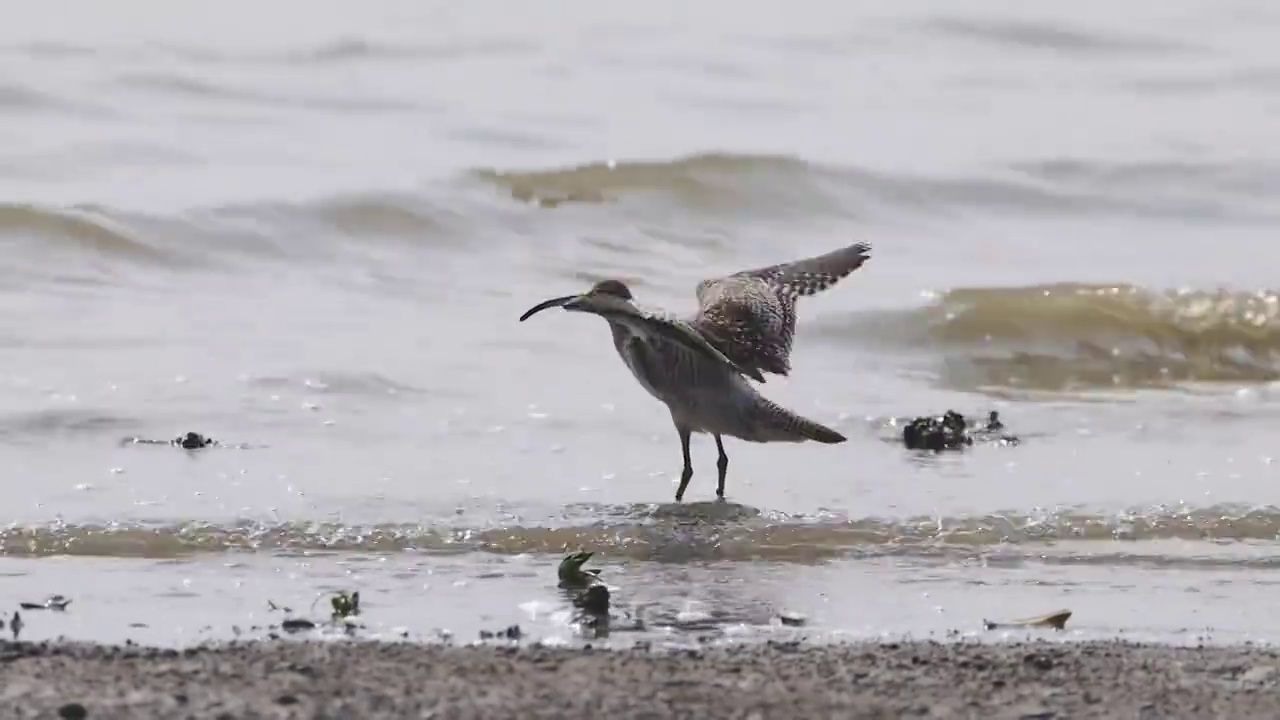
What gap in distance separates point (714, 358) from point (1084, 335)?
4.09 meters

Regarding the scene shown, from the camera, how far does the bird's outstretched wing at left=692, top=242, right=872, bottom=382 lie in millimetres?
7641

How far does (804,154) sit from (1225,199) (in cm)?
277

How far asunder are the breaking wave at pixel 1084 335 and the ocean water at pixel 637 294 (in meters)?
0.03

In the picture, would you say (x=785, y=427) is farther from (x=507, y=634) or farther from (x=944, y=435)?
(x=507, y=634)

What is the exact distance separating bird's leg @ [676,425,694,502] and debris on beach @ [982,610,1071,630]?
6.01ft

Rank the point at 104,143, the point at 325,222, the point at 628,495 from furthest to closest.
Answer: the point at 104,143 < the point at 325,222 < the point at 628,495

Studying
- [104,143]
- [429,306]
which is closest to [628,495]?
[429,306]

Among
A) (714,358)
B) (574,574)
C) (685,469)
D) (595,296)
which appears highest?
(595,296)

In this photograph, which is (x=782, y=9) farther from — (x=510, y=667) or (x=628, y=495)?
(x=510, y=667)

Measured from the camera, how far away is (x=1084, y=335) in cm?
1108

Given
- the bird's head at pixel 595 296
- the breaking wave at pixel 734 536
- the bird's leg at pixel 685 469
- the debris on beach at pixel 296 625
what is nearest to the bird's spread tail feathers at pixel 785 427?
the bird's leg at pixel 685 469

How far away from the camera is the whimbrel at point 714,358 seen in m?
7.31

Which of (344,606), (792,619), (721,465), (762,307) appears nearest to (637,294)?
(762,307)

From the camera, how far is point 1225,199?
1484cm
